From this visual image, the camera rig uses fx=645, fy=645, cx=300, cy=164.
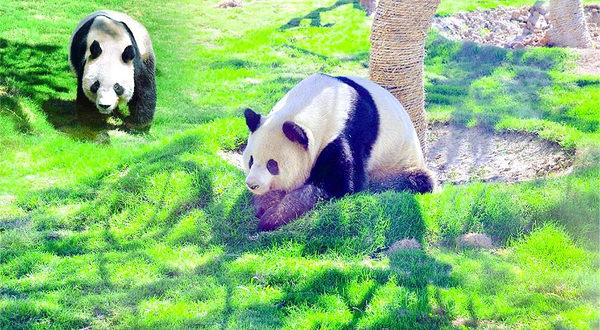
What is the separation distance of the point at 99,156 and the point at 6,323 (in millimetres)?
3239

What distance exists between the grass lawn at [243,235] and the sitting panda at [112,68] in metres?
0.33

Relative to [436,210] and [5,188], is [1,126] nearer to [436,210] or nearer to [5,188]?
[5,188]

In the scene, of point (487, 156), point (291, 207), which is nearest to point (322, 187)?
point (291, 207)

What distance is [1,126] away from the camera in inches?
296

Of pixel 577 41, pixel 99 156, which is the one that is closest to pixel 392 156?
pixel 99 156

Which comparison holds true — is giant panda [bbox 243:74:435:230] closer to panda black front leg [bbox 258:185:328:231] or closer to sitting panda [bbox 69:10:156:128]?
panda black front leg [bbox 258:185:328:231]

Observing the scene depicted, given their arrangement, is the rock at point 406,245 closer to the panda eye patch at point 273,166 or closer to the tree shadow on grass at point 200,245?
the tree shadow on grass at point 200,245

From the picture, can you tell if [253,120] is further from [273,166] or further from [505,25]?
[505,25]

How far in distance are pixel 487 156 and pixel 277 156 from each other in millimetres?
3141

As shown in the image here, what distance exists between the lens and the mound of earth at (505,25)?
1290 cm

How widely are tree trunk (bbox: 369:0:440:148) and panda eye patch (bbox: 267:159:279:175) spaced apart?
2.43 metres

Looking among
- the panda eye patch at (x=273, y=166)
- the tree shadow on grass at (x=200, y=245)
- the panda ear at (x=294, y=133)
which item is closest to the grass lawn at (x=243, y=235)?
the tree shadow on grass at (x=200, y=245)

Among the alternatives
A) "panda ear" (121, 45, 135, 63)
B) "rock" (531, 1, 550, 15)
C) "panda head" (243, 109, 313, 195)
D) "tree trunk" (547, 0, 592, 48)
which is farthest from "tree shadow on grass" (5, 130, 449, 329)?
"rock" (531, 1, 550, 15)

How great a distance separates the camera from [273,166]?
5352mm
